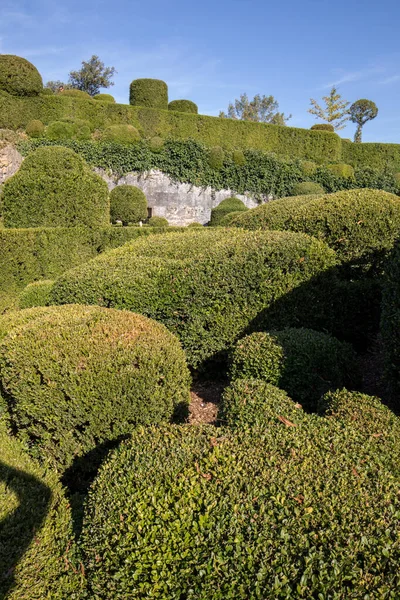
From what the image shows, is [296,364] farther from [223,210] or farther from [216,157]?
[216,157]

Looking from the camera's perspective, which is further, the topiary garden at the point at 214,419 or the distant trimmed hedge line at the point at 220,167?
the distant trimmed hedge line at the point at 220,167

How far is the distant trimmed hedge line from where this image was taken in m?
23.5

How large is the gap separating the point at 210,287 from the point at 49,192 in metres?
6.38

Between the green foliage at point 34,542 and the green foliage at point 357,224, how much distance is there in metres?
4.51

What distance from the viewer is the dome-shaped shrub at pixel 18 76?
70.8ft

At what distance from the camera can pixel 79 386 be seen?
316 centimetres

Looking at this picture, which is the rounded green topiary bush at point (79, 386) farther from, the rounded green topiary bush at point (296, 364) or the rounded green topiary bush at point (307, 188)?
the rounded green topiary bush at point (307, 188)

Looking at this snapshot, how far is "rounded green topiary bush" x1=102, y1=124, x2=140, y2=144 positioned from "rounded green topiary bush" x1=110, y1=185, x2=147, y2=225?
5.33 metres

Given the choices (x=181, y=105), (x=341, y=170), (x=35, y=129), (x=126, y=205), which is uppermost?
(x=181, y=105)

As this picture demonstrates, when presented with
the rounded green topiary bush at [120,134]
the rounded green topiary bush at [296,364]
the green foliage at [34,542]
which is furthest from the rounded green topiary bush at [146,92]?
the green foliage at [34,542]

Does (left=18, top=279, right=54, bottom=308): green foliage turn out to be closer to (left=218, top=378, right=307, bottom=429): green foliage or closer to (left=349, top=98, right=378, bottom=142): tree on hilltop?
(left=218, top=378, right=307, bottom=429): green foliage

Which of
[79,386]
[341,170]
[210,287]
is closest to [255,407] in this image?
[79,386]

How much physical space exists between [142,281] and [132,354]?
5.60 ft

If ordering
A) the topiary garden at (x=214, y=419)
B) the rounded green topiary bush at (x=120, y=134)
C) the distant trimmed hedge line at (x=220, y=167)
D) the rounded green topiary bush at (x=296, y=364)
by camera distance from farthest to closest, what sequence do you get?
the rounded green topiary bush at (x=120, y=134) < the distant trimmed hedge line at (x=220, y=167) < the rounded green topiary bush at (x=296, y=364) < the topiary garden at (x=214, y=419)
